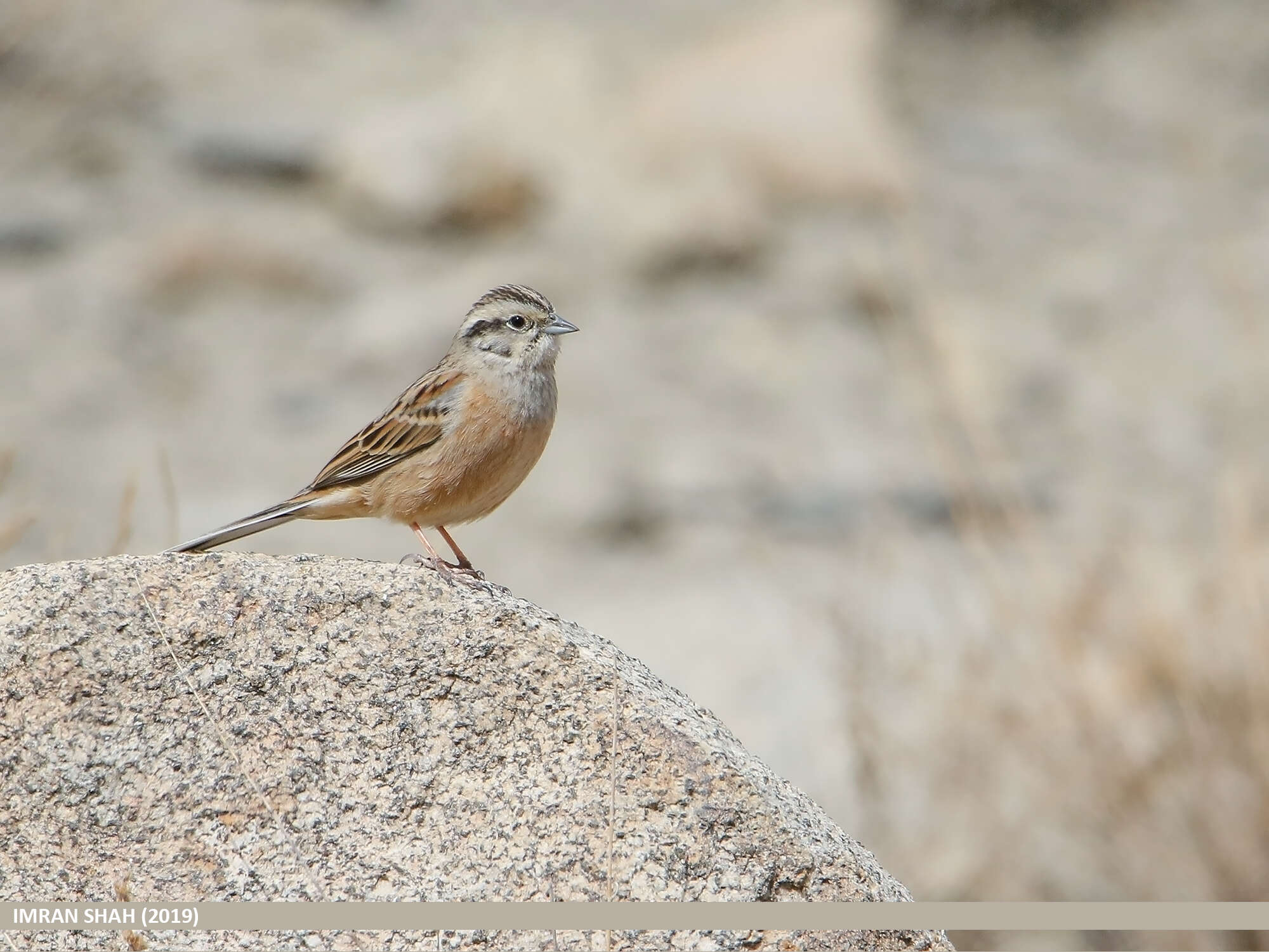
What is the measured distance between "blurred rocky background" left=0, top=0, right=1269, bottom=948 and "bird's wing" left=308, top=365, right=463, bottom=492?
10.5 ft

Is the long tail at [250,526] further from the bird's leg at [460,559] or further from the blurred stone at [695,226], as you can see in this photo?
the blurred stone at [695,226]

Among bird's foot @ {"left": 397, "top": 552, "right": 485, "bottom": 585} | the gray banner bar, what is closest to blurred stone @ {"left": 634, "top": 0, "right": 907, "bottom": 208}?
bird's foot @ {"left": 397, "top": 552, "right": 485, "bottom": 585}

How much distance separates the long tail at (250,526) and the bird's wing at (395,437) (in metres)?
0.18

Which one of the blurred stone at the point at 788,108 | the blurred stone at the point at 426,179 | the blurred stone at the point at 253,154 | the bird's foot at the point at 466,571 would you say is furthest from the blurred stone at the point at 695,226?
the bird's foot at the point at 466,571

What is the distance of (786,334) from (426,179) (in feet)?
12.2

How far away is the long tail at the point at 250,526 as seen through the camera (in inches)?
170

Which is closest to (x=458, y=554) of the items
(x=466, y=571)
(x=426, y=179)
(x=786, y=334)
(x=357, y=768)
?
(x=466, y=571)

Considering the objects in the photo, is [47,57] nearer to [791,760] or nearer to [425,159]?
[425,159]

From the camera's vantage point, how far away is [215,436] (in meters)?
12.3

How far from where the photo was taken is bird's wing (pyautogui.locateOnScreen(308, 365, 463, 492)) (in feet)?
16.7

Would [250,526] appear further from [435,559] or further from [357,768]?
[357,768]

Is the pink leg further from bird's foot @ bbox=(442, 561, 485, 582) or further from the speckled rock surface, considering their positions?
the speckled rock surface

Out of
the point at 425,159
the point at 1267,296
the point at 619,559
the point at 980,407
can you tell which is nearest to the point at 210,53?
the point at 425,159

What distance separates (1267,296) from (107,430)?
35.7ft
